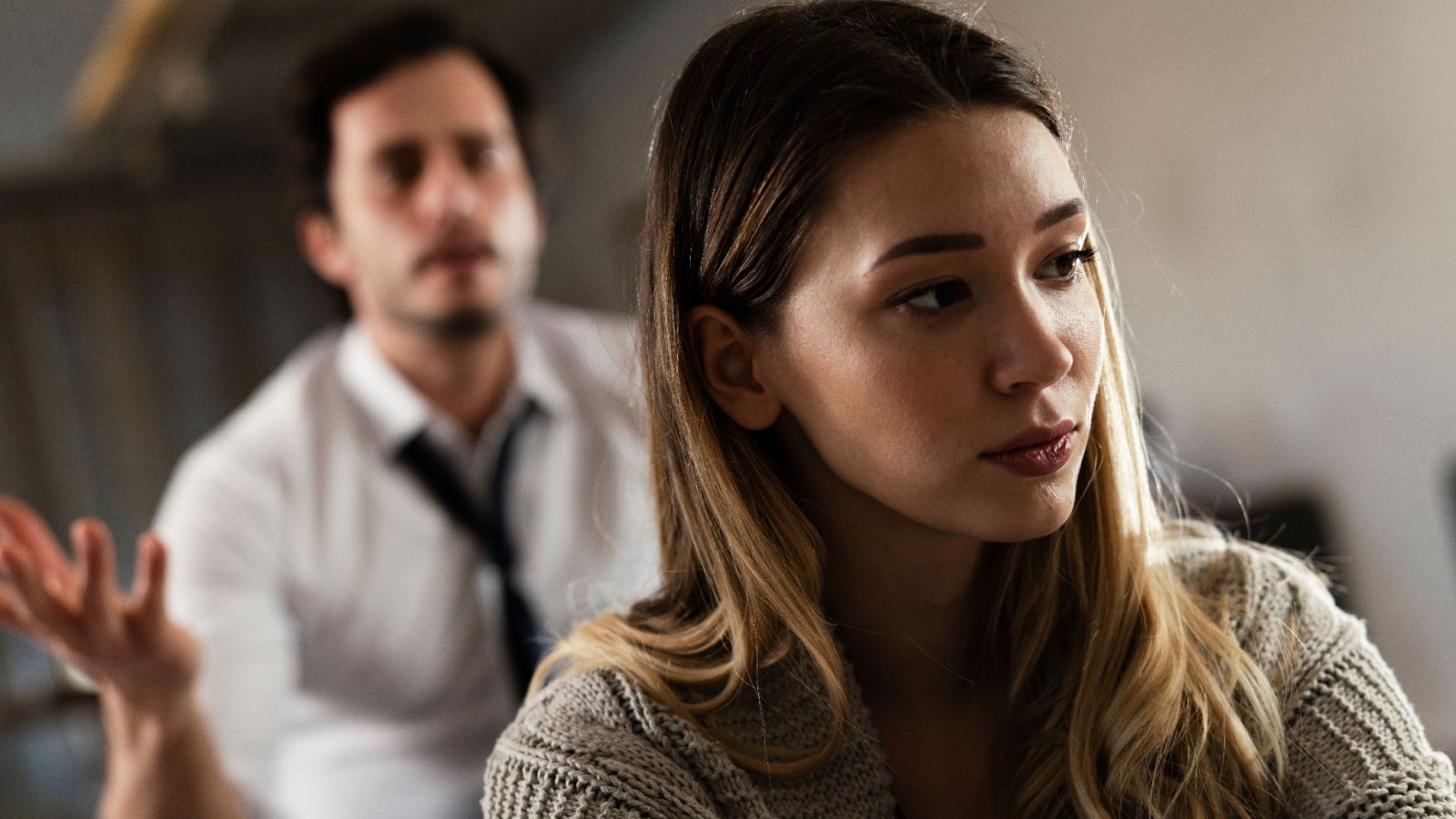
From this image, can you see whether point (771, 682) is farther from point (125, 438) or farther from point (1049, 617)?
point (125, 438)

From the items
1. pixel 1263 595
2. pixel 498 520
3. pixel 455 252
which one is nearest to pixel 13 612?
pixel 498 520

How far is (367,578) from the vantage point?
203 centimetres

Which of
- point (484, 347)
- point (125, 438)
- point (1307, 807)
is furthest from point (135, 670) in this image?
point (125, 438)

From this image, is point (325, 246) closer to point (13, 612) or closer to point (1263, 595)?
point (13, 612)

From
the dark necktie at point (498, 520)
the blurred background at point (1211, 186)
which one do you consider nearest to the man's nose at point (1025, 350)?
the blurred background at point (1211, 186)

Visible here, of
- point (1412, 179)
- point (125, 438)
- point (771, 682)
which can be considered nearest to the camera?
point (771, 682)

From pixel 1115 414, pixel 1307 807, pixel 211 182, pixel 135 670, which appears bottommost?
pixel 1307 807

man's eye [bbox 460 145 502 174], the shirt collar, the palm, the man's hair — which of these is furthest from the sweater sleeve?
the man's hair

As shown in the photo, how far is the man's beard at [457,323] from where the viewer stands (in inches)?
82.9

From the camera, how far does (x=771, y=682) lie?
100 cm

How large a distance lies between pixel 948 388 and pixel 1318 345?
2224 mm

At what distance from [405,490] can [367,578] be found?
146 millimetres

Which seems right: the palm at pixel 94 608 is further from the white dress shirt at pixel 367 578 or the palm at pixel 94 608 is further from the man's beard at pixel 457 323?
the man's beard at pixel 457 323

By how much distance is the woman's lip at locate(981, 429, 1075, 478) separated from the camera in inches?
35.3
